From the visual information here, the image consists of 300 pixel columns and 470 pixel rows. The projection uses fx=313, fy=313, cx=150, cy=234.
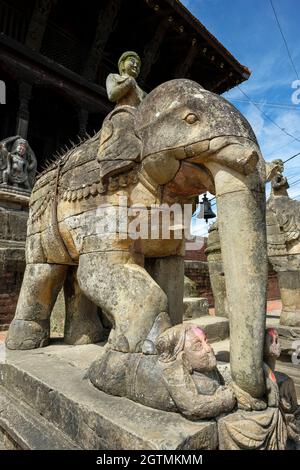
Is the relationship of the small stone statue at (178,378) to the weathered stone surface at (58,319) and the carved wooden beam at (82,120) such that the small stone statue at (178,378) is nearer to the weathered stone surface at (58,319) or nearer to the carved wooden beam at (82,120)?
the weathered stone surface at (58,319)

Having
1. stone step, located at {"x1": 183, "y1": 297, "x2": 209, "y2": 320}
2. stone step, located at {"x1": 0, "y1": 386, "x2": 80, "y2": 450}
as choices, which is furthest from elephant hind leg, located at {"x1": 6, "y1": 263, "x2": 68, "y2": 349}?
stone step, located at {"x1": 183, "y1": 297, "x2": 209, "y2": 320}

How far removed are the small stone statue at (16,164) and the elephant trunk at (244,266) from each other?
227 inches

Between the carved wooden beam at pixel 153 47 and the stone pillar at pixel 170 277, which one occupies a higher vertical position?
the carved wooden beam at pixel 153 47

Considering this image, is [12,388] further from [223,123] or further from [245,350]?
[223,123]

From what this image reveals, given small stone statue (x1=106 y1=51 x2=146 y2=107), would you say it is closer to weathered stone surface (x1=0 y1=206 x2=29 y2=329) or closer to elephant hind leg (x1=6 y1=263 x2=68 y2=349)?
elephant hind leg (x1=6 y1=263 x2=68 y2=349)

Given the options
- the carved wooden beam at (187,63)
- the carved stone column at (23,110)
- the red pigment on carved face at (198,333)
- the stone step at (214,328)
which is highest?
the carved wooden beam at (187,63)

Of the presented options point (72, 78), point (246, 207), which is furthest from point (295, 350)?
point (72, 78)

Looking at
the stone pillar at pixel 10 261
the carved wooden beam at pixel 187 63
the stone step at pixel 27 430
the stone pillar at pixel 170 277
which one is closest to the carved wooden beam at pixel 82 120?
the carved wooden beam at pixel 187 63

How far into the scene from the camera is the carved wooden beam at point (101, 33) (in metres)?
7.96

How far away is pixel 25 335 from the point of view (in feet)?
6.56

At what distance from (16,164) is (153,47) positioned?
18.1 ft

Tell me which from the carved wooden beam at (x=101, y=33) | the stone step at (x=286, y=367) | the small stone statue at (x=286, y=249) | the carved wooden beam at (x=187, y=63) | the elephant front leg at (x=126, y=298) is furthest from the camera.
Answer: the carved wooden beam at (x=187, y=63)

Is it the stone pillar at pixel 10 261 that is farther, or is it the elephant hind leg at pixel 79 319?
the stone pillar at pixel 10 261

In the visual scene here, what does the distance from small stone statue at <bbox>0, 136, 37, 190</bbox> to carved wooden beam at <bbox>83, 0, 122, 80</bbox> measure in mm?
3314
